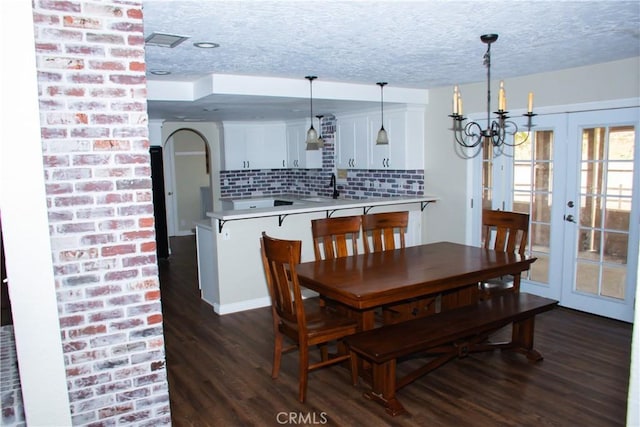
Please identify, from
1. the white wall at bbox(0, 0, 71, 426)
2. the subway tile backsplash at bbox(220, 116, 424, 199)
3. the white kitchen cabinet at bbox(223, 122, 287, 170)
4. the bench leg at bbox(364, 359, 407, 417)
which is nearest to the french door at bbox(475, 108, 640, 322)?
the subway tile backsplash at bbox(220, 116, 424, 199)

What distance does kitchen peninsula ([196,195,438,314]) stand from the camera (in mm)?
4812

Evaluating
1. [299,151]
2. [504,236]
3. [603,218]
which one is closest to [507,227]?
[504,236]

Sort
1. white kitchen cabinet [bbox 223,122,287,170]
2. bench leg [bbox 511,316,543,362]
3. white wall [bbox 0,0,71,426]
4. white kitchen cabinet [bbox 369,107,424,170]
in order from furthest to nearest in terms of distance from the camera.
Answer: white kitchen cabinet [bbox 223,122,287,170] < white kitchen cabinet [bbox 369,107,424,170] < bench leg [bbox 511,316,543,362] < white wall [bbox 0,0,71,426]

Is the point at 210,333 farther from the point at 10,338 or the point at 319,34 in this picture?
the point at 319,34

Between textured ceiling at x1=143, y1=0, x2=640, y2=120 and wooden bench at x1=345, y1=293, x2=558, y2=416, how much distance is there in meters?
1.88

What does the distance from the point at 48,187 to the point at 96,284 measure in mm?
468

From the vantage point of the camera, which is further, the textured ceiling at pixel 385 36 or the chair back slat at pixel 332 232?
the chair back slat at pixel 332 232

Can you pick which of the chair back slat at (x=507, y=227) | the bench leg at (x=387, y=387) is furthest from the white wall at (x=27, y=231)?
the chair back slat at (x=507, y=227)

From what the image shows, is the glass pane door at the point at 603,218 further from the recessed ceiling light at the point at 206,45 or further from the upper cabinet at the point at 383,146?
the recessed ceiling light at the point at 206,45

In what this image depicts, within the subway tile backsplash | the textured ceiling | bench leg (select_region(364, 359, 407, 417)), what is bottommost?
bench leg (select_region(364, 359, 407, 417))

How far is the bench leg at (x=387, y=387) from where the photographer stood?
3004 mm

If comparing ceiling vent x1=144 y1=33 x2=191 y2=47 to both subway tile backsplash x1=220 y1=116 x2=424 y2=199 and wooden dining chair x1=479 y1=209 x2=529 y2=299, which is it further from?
subway tile backsplash x1=220 y1=116 x2=424 y2=199

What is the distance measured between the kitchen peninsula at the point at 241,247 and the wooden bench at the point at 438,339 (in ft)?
6.16

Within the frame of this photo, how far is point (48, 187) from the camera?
2080mm
